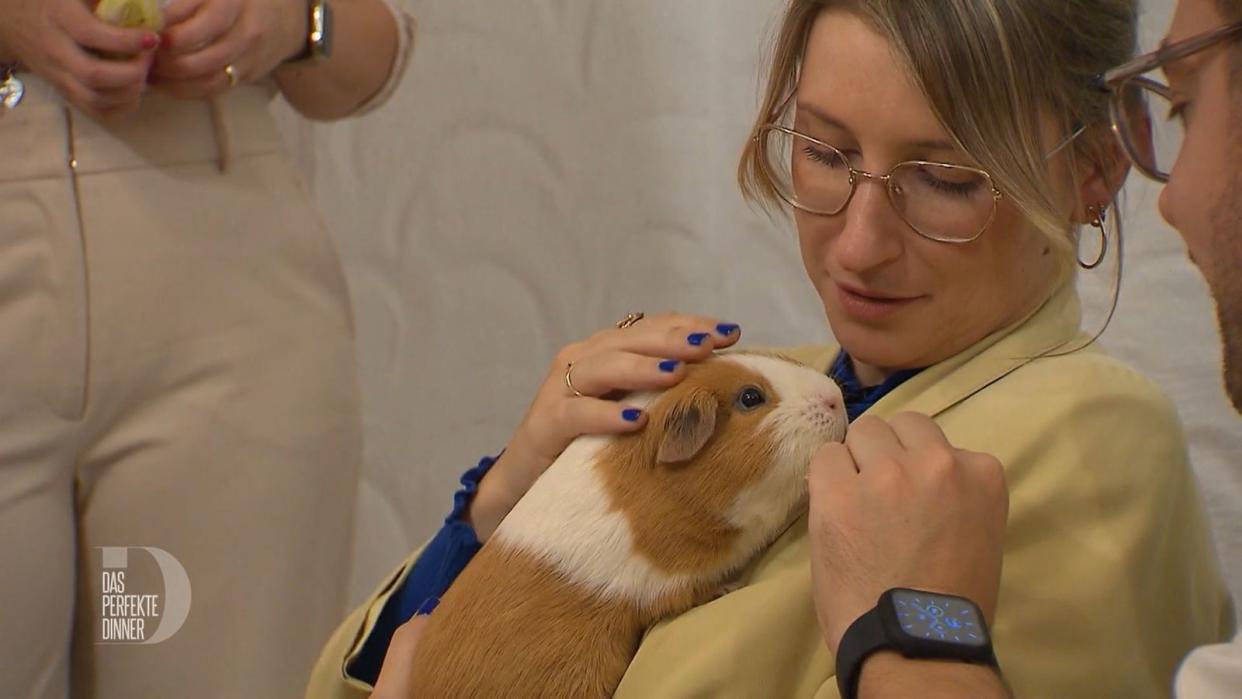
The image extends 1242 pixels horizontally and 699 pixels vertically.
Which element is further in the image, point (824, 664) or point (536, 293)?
point (536, 293)

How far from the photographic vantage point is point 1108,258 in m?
1.40

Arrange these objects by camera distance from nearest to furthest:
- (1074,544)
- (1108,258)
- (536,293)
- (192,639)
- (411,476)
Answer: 1. (1074,544)
2. (192,639)
3. (1108,258)
4. (536,293)
5. (411,476)

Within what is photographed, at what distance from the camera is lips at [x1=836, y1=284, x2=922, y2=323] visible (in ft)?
3.55

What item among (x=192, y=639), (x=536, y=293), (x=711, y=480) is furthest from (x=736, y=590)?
(x=536, y=293)

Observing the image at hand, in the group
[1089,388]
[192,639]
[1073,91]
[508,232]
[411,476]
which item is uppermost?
[1073,91]

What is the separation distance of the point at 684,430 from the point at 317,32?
613mm

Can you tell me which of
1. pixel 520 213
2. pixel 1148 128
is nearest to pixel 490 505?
pixel 1148 128

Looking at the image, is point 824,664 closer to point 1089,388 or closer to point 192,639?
point 1089,388

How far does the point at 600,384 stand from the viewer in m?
1.11

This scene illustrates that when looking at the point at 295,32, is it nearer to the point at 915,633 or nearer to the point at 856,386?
the point at 856,386

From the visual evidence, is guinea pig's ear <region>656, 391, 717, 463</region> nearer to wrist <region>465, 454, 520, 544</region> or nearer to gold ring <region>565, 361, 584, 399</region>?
gold ring <region>565, 361, 584, 399</region>

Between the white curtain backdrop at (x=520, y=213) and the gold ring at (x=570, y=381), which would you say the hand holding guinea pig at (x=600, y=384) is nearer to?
the gold ring at (x=570, y=381)

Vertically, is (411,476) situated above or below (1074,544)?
below

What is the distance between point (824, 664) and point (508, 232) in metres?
1.15
